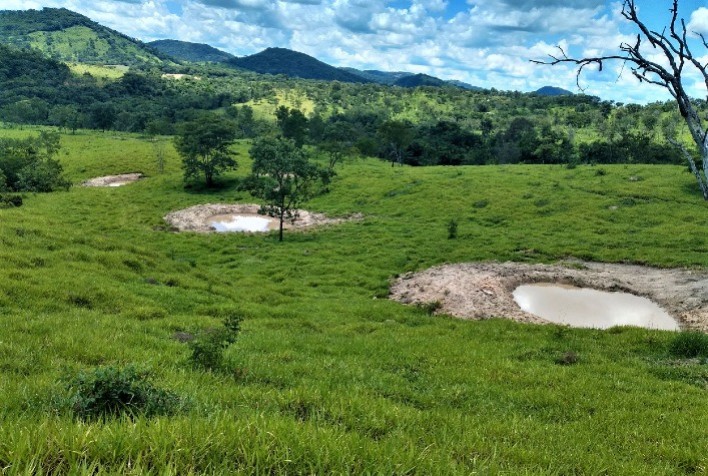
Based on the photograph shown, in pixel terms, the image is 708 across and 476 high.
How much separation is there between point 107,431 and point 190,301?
51.0 ft

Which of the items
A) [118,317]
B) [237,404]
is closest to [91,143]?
[118,317]

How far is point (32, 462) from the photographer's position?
11.0ft

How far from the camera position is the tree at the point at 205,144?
62.2m

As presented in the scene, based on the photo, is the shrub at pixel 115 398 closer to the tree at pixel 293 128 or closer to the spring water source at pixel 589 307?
the spring water source at pixel 589 307

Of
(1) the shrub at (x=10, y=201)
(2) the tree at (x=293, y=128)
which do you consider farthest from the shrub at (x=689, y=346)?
(2) the tree at (x=293, y=128)

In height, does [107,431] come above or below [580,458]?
above

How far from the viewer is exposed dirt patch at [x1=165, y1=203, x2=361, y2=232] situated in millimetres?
46156

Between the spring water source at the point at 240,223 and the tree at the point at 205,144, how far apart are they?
1531 cm

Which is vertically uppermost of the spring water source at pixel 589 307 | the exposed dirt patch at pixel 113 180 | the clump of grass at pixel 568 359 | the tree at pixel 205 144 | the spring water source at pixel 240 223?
the tree at pixel 205 144

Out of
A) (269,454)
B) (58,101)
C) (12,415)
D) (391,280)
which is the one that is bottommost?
(391,280)

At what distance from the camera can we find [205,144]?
6269cm

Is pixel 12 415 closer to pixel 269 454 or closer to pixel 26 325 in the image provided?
pixel 269 454

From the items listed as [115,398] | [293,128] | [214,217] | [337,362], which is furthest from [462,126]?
[115,398]

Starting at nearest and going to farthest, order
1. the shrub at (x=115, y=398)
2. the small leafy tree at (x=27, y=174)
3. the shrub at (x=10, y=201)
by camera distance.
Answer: the shrub at (x=115, y=398) < the shrub at (x=10, y=201) < the small leafy tree at (x=27, y=174)
